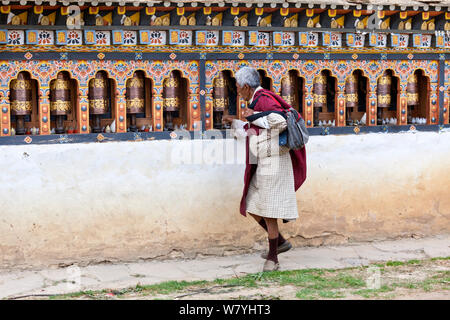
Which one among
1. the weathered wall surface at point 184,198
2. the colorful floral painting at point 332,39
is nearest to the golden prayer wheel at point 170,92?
the weathered wall surface at point 184,198

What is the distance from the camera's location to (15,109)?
5.26m

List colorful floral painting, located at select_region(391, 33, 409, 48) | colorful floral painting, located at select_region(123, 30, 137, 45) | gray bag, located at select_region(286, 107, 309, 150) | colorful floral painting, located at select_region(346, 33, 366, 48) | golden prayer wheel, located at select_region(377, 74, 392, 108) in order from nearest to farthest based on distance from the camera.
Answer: gray bag, located at select_region(286, 107, 309, 150)
colorful floral painting, located at select_region(123, 30, 137, 45)
colorful floral painting, located at select_region(346, 33, 366, 48)
colorful floral painting, located at select_region(391, 33, 409, 48)
golden prayer wheel, located at select_region(377, 74, 392, 108)

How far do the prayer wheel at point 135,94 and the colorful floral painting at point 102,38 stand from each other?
14.4 inches

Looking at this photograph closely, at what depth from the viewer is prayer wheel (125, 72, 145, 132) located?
220 inches

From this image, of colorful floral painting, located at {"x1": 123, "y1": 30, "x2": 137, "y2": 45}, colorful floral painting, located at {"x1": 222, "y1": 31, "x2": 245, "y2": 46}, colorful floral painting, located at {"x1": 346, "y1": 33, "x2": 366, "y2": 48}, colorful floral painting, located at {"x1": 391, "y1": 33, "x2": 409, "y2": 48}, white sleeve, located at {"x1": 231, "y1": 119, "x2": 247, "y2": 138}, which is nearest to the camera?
white sleeve, located at {"x1": 231, "y1": 119, "x2": 247, "y2": 138}

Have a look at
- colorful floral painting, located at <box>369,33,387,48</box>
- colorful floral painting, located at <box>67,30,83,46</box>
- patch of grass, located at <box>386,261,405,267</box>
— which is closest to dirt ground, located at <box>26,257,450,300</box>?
patch of grass, located at <box>386,261,405,267</box>

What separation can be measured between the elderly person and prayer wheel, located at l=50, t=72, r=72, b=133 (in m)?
1.37

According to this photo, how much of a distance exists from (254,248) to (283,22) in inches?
75.2

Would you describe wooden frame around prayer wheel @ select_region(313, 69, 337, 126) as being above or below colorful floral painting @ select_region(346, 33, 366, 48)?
below

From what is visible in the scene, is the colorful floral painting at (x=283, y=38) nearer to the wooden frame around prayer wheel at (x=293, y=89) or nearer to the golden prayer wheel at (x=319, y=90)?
the wooden frame around prayer wheel at (x=293, y=89)

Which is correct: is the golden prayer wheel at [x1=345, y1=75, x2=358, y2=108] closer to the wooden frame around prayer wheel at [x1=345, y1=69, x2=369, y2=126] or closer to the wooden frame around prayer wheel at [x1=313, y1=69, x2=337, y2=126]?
the wooden frame around prayer wheel at [x1=345, y1=69, x2=369, y2=126]

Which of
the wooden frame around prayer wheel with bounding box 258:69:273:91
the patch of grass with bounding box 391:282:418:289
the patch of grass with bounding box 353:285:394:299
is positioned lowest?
the patch of grass with bounding box 391:282:418:289

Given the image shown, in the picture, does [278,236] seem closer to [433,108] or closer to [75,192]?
[75,192]

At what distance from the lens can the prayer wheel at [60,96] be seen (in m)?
5.36
